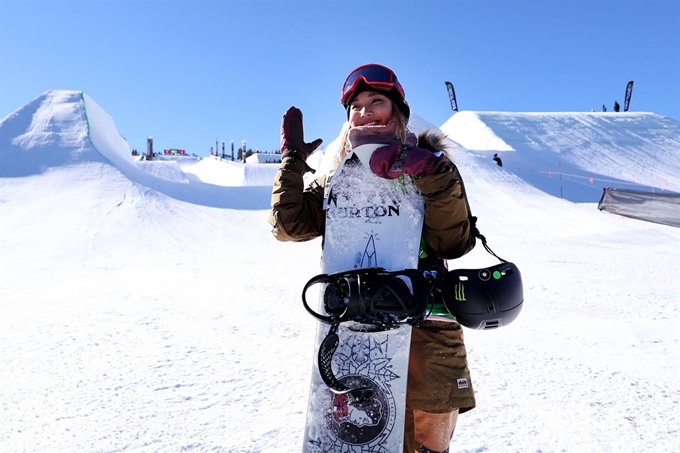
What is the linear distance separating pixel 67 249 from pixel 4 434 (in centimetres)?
636

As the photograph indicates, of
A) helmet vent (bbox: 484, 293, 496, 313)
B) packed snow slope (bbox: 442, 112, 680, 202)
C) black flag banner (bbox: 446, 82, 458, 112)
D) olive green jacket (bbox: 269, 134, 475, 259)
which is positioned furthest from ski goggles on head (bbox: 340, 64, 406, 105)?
black flag banner (bbox: 446, 82, 458, 112)

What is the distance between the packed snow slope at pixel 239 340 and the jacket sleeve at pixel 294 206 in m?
0.50

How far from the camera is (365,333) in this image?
1661 mm

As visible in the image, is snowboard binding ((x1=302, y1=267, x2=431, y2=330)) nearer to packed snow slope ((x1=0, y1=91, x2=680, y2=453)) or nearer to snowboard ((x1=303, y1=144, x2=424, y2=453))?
snowboard ((x1=303, y1=144, x2=424, y2=453))

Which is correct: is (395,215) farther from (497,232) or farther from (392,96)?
(497,232)

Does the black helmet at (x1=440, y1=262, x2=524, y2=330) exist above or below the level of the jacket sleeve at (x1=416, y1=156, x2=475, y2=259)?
below

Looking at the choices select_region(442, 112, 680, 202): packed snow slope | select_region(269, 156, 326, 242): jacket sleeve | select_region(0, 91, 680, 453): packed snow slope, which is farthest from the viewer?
select_region(442, 112, 680, 202): packed snow slope

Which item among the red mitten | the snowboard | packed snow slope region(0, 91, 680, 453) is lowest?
packed snow slope region(0, 91, 680, 453)

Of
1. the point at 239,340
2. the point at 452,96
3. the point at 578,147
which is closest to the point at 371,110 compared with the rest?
the point at 239,340

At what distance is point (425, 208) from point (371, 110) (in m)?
0.45

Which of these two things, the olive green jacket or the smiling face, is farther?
the smiling face

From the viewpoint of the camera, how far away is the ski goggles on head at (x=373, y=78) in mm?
1857

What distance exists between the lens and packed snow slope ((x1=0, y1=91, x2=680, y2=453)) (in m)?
2.47

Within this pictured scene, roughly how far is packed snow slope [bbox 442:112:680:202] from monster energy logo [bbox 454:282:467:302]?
19.6m
